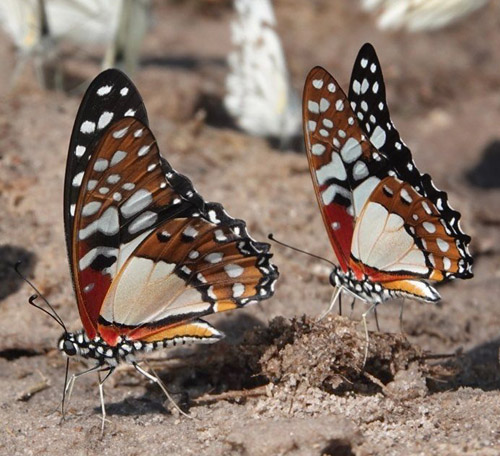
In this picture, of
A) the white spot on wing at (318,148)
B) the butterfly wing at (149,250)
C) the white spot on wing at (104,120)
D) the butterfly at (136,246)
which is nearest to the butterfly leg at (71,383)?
the butterfly at (136,246)

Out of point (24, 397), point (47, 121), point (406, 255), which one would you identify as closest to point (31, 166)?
point (47, 121)

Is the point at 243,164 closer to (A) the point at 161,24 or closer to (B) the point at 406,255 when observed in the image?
(B) the point at 406,255

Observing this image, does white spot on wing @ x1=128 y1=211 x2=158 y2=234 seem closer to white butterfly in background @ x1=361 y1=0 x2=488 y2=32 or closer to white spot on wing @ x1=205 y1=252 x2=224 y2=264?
white spot on wing @ x1=205 y1=252 x2=224 y2=264

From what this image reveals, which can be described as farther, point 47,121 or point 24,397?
point 47,121

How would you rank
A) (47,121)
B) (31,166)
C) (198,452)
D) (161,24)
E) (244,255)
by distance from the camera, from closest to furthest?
(198,452)
(244,255)
(31,166)
(47,121)
(161,24)

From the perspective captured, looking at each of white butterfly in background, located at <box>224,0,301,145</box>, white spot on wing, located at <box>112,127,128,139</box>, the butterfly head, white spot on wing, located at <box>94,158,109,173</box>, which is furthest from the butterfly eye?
white butterfly in background, located at <box>224,0,301,145</box>

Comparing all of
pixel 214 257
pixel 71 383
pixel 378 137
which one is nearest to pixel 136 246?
pixel 214 257

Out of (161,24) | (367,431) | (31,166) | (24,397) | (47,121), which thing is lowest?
(367,431)
